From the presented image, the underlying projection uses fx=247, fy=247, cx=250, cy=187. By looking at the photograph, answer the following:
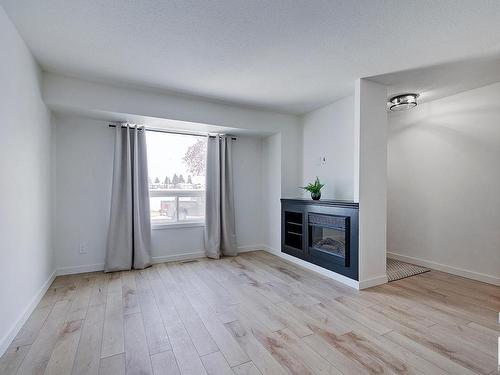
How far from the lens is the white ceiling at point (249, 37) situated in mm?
1652

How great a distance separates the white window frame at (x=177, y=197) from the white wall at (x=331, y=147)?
69.5 inches

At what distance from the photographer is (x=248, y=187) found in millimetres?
4309

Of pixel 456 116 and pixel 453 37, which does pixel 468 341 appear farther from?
pixel 456 116

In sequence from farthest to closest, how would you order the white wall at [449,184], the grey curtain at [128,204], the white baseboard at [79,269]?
1. the grey curtain at [128,204]
2. the white baseboard at [79,269]
3. the white wall at [449,184]

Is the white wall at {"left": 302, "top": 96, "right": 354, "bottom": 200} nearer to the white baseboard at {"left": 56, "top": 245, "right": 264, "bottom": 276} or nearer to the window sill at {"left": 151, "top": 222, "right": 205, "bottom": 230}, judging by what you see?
the white baseboard at {"left": 56, "top": 245, "right": 264, "bottom": 276}

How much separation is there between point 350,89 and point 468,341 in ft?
8.65

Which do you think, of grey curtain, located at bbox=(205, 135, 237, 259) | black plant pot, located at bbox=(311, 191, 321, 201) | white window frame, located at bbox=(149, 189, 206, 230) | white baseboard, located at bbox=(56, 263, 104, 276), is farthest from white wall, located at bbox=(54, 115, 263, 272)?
black plant pot, located at bbox=(311, 191, 321, 201)

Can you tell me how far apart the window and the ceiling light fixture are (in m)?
2.75

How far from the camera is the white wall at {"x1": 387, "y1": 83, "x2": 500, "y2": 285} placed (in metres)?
2.83

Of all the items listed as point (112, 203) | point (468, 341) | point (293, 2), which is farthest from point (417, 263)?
point (112, 203)

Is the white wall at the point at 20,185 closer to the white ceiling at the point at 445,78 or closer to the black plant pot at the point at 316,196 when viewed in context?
the black plant pot at the point at 316,196

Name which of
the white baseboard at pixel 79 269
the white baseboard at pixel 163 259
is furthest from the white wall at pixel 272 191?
the white baseboard at pixel 79 269

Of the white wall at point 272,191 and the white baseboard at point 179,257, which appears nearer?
the white baseboard at point 179,257

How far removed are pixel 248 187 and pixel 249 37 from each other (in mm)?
2622
